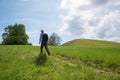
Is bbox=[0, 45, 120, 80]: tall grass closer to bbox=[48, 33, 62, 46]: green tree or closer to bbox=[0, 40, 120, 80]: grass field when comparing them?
bbox=[0, 40, 120, 80]: grass field

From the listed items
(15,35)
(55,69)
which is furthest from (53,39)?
(55,69)

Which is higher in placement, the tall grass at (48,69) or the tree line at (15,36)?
the tree line at (15,36)

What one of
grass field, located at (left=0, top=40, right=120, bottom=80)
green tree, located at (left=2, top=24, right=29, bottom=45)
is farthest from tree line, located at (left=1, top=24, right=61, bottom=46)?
grass field, located at (left=0, top=40, right=120, bottom=80)

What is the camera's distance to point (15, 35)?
90125mm

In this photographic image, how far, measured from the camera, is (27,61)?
21.3 metres

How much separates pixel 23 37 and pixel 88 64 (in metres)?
70.8

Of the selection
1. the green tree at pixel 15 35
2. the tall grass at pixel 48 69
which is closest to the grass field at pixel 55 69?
the tall grass at pixel 48 69

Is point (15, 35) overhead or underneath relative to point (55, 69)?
overhead

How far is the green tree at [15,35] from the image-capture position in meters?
87.0

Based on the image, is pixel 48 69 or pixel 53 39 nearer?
pixel 48 69

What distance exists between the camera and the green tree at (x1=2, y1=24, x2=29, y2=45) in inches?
3425

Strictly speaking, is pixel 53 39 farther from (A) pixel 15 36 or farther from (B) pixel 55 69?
(B) pixel 55 69

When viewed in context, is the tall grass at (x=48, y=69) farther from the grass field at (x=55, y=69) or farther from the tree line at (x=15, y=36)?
the tree line at (x=15, y=36)

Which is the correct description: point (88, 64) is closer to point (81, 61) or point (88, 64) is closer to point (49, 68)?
point (81, 61)
